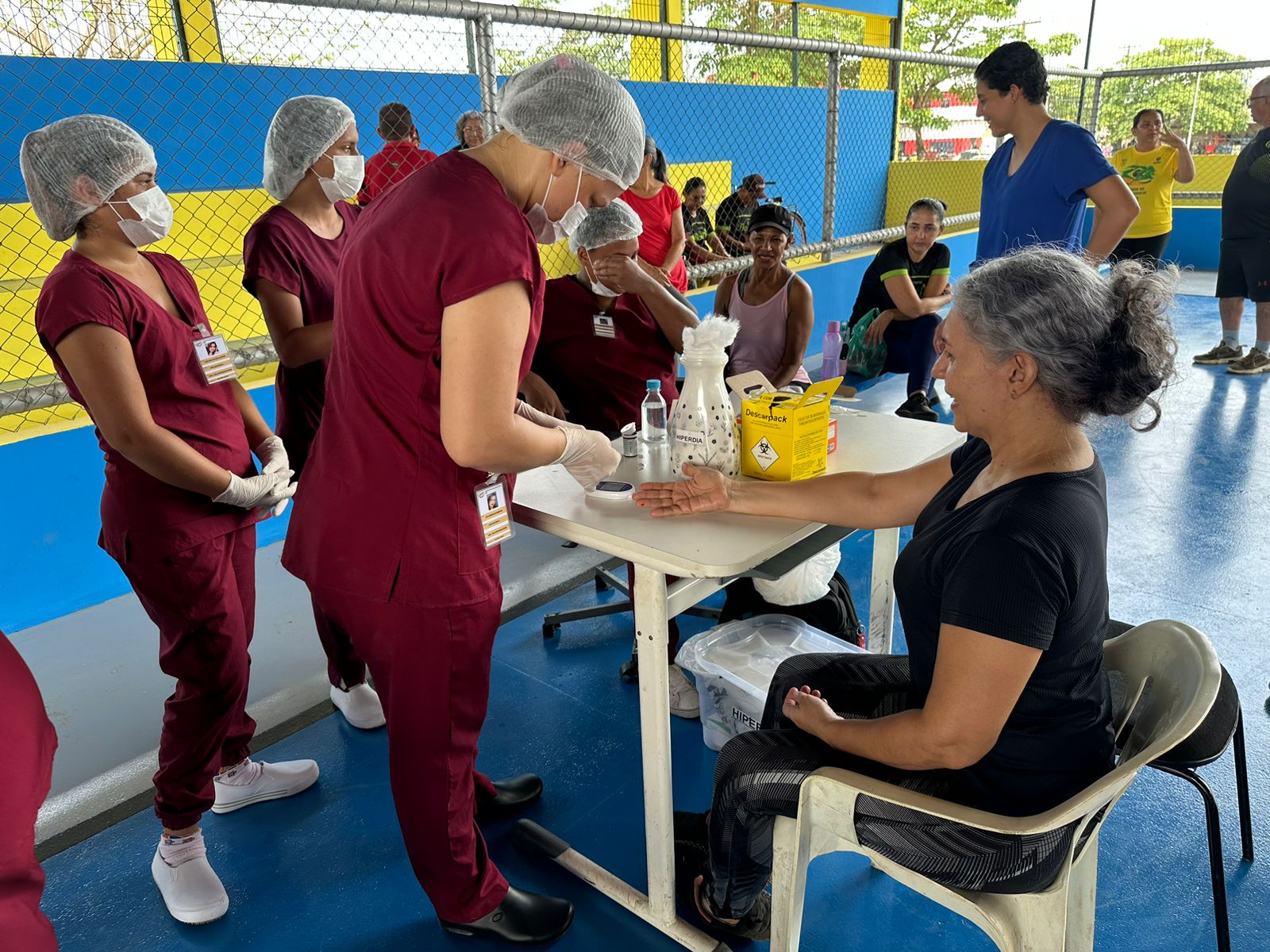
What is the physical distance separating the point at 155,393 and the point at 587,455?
966 millimetres

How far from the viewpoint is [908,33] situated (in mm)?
20969

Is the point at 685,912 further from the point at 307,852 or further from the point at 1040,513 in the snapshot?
the point at 1040,513

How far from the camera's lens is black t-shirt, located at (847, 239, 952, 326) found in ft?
16.8

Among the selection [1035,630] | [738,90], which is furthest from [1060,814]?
[738,90]

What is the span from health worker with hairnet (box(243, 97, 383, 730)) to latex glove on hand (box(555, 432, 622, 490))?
2.69 feet

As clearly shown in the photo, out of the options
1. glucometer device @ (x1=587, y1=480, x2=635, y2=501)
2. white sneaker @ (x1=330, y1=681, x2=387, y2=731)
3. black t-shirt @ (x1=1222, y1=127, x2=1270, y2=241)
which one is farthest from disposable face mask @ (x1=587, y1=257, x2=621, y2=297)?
black t-shirt @ (x1=1222, y1=127, x2=1270, y2=241)

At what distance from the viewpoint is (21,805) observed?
74cm

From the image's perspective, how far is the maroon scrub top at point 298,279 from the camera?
218cm

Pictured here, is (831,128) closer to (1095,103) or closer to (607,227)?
(607,227)

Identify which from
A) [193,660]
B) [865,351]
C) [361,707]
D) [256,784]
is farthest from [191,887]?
[865,351]

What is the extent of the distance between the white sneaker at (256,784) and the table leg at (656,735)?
1.01 metres

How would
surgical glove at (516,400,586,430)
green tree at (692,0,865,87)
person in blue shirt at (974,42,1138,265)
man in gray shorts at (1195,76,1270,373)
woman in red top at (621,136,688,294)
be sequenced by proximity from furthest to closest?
green tree at (692,0,865,87) < man in gray shorts at (1195,76,1270,373) < woman in red top at (621,136,688,294) < person in blue shirt at (974,42,1138,265) < surgical glove at (516,400,586,430)

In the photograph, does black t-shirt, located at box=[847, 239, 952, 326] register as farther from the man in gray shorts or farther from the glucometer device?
the glucometer device

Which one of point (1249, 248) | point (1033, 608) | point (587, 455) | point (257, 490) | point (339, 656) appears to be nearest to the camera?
point (1033, 608)
